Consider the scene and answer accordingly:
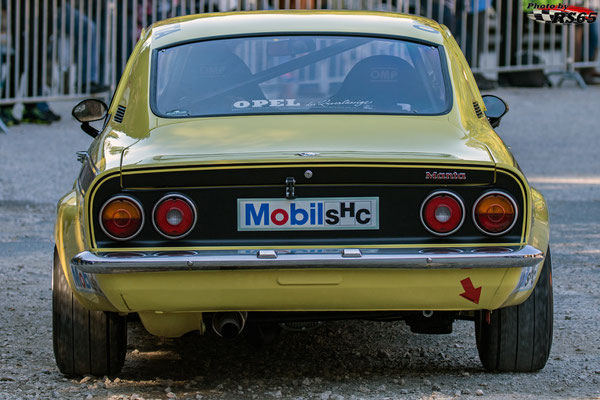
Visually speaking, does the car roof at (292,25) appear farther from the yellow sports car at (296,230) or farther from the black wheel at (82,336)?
the black wheel at (82,336)

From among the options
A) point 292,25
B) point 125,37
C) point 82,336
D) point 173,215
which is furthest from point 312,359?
point 125,37

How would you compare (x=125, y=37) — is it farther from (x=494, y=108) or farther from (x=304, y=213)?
(x=304, y=213)

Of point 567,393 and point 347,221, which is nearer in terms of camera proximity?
point 347,221

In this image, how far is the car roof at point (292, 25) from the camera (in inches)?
208

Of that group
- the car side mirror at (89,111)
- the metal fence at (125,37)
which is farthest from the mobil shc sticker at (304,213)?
the metal fence at (125,37)

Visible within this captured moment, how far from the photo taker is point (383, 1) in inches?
675

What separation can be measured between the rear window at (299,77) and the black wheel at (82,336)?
829 mm

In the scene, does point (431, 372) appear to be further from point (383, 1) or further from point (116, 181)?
point (383, 1)

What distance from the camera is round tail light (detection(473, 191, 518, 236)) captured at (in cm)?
421

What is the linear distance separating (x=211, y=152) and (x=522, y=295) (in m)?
1.23

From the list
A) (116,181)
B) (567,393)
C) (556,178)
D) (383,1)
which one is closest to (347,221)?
(116,181)

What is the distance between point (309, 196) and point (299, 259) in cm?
23

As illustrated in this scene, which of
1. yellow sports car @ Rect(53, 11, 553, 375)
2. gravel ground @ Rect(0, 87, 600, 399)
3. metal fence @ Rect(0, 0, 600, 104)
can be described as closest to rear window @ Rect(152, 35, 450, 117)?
yellow sports car @ Rect(53, 11, 553, 375)

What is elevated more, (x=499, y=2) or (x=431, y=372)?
(x=499, y=2)
